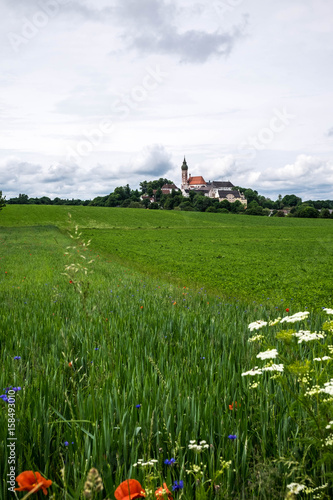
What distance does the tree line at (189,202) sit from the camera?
11064 cm

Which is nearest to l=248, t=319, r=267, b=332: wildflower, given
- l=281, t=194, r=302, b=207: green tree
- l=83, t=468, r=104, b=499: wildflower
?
l=83, t=468, r=104, b=499: wildflower

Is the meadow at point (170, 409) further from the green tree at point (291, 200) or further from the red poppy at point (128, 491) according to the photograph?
the green tree at point (291, 200)

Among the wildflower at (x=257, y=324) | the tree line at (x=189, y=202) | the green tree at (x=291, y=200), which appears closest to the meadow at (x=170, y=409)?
the wildflower at (x=257, y=324)

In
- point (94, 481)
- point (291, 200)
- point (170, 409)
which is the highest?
point (291, 200)

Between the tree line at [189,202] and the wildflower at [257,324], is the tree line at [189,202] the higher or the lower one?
the higher one

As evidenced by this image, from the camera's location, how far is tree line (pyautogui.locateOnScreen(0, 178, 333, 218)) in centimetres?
11064

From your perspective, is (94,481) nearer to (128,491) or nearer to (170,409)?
(128,491)

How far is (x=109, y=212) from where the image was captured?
8206cm

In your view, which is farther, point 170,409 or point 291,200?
point 291,200

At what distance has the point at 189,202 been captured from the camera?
120 meters

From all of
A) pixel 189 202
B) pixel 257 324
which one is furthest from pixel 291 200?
pixel 257 324

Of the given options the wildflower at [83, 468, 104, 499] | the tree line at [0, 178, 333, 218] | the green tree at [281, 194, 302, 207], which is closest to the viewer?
the wildflower at [83, 468, 104, 499]

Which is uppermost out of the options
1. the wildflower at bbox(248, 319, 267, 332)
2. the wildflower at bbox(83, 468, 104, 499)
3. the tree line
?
the tree line

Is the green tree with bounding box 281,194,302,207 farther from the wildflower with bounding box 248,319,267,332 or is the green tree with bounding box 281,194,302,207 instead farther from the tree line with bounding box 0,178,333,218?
the wildflower with bounding box 248,319,267,332
